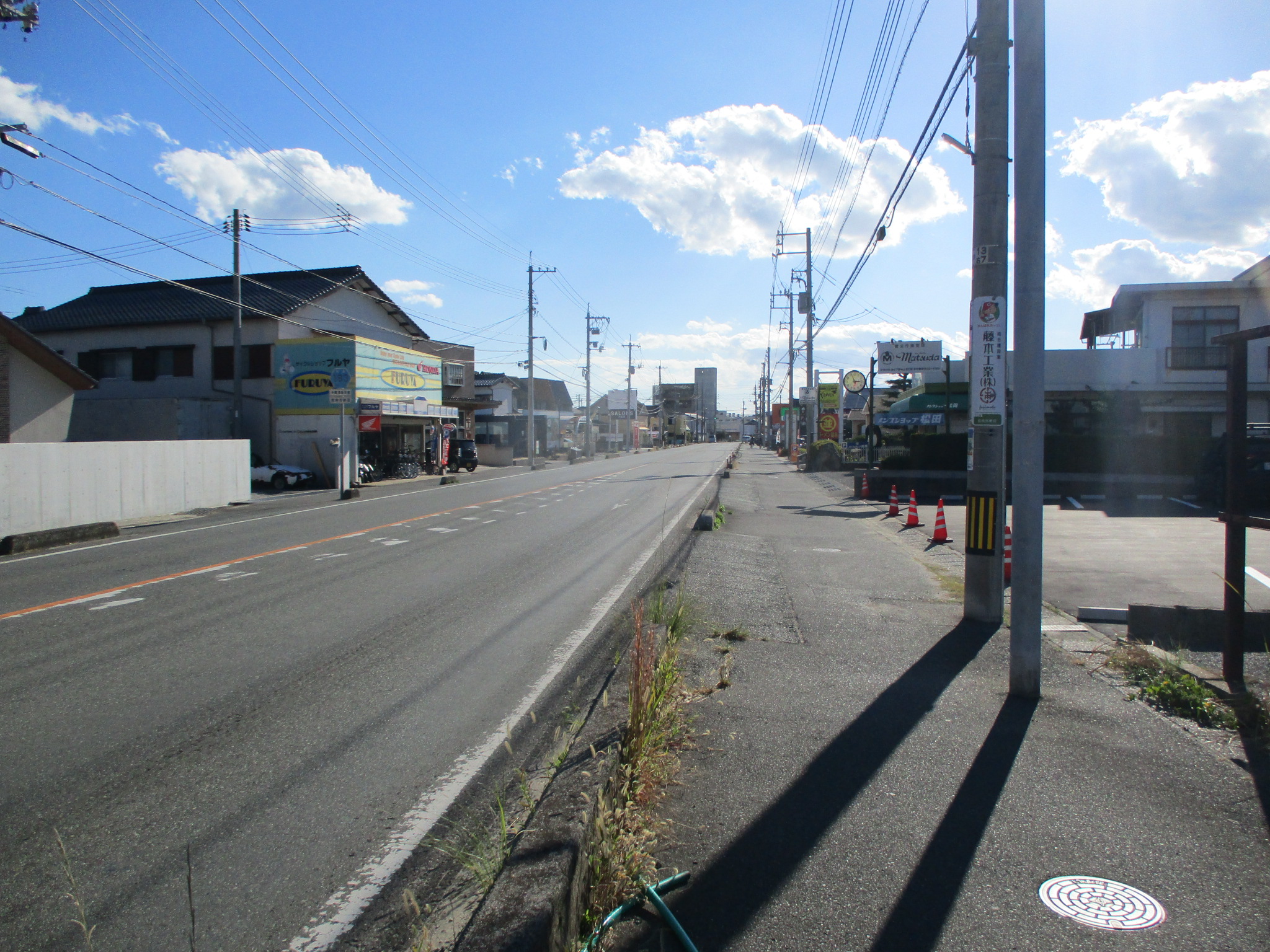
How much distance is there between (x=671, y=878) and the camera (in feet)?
9.82

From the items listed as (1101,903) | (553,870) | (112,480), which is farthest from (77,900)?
(112,480)

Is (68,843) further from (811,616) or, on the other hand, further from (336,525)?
(336,525)

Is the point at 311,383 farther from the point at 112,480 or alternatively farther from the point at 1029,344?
the point at 1029,344

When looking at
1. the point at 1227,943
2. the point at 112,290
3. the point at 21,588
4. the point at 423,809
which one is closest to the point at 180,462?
the point at 21,588

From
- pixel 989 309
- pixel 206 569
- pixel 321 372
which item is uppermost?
pixel 321 372

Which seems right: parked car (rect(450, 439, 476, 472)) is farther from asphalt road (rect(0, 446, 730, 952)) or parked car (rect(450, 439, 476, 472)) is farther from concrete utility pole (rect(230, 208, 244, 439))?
asphalt road (rect(0, 446, 730, 952))

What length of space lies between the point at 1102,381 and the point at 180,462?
3164cm

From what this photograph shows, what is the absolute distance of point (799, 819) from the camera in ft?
11.6

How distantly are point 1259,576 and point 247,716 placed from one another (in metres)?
11.3

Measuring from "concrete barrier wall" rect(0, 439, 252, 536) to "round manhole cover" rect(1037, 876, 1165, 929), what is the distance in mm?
Answer: 16738

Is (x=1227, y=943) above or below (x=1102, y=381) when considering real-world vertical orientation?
below

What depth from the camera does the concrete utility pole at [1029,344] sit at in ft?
17.0

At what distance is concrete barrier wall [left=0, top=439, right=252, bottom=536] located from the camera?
1447cm

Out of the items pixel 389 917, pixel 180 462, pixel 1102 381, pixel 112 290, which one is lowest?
pixel 389 917
